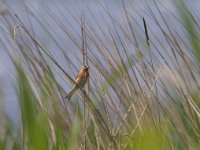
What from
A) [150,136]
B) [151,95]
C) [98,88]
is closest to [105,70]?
[98,88]

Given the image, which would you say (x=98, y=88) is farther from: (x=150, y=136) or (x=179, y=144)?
(x=150, y=136)

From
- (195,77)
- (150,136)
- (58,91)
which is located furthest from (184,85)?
(150,136)

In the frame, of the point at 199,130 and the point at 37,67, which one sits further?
the point at 199,130

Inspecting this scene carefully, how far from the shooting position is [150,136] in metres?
0.41

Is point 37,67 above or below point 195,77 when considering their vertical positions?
above

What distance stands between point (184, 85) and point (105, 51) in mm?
278

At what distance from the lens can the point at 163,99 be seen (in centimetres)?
142

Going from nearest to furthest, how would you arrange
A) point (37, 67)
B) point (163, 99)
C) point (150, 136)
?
point (150, 136) → point (37, 67) → point (163, 99)

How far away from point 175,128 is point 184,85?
143mm

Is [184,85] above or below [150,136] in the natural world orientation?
below

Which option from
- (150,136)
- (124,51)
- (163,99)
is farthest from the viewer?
(163,99)

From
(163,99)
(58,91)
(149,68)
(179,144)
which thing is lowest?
(179,144)

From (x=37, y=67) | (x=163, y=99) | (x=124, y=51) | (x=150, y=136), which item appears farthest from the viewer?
(x=163, y=99)

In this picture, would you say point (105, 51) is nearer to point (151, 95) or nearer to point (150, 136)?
point (151, 95)
